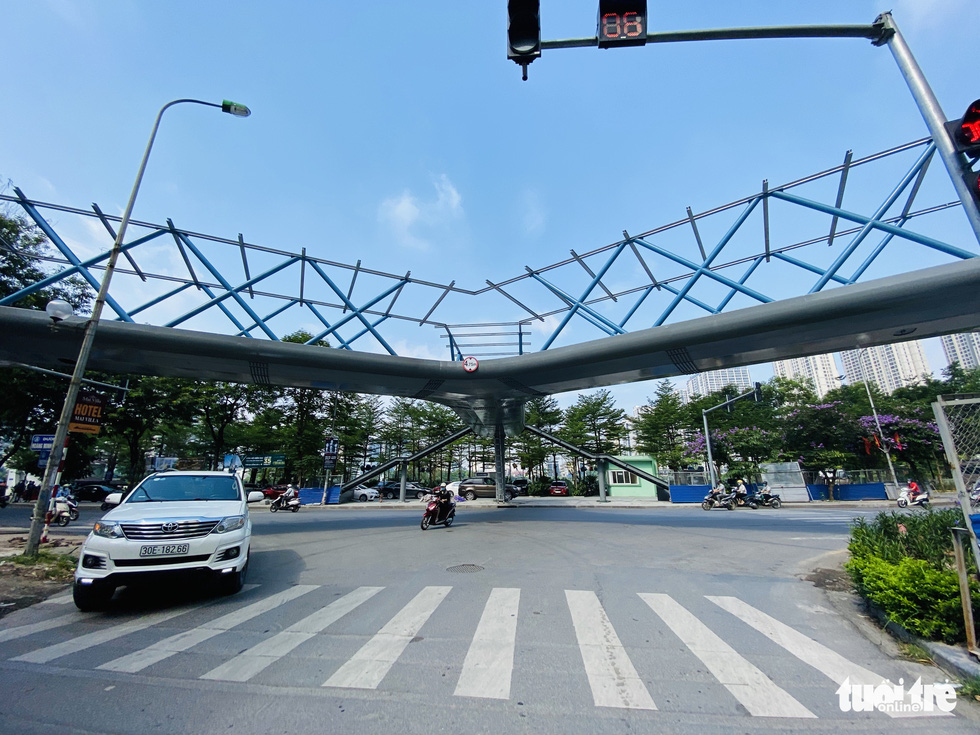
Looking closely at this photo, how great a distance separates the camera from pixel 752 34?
16.8 feet

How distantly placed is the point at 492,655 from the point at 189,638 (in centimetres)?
331

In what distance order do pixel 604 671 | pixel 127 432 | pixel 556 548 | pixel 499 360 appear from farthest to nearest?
pixel 127 432 → pixel 499 360 → pixel 556 548 → pixel 604 671

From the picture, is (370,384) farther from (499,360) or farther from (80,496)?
(80,496)

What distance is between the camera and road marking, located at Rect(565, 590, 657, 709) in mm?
3486

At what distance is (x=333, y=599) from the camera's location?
6398mm

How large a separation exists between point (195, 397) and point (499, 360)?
27586mm

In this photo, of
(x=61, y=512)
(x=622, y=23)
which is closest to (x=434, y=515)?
(x=61, y=512)

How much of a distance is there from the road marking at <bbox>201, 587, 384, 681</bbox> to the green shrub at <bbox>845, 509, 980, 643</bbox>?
6.40 metres

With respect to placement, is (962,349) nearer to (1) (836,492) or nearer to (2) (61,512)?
(1) (836,492)

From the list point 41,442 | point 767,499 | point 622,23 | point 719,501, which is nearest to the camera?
point 622,23

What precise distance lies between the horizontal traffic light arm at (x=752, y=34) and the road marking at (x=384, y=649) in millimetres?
6544

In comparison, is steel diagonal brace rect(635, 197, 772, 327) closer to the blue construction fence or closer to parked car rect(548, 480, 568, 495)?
the blue construction fence

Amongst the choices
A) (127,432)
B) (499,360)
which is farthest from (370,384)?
(127,432)

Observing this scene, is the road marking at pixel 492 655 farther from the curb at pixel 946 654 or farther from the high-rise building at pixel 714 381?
the high-rise building at pixel 714 381
